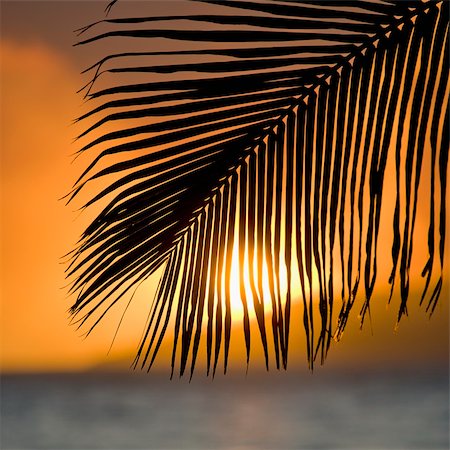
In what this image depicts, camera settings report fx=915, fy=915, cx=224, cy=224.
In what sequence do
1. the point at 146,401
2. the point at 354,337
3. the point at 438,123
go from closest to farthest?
Result: the point at 438,123, the point at 146,401, the point at 354,337

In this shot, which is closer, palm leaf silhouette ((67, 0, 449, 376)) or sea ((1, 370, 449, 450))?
palm leaf silhouette ((67, 0, 449, 376))

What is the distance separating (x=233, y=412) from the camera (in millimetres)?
39719

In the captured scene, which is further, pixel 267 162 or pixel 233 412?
pixel 233 412

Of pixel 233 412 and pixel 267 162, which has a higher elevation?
pixel 267 162

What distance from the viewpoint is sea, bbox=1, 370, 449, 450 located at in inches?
1267

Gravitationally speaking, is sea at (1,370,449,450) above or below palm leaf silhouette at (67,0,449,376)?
below

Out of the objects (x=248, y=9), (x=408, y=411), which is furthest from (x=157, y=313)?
(x=408, y=411)

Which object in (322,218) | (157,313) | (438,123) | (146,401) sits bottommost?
(146,401)

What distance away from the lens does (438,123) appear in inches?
50.3

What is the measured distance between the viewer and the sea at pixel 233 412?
106 feet

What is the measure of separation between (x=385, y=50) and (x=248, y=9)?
0.21 metres

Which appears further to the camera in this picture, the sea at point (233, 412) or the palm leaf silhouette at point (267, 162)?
the sea at point (233, 412)

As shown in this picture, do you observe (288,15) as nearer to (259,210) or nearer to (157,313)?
(259,210)

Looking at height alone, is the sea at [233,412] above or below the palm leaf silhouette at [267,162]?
below
